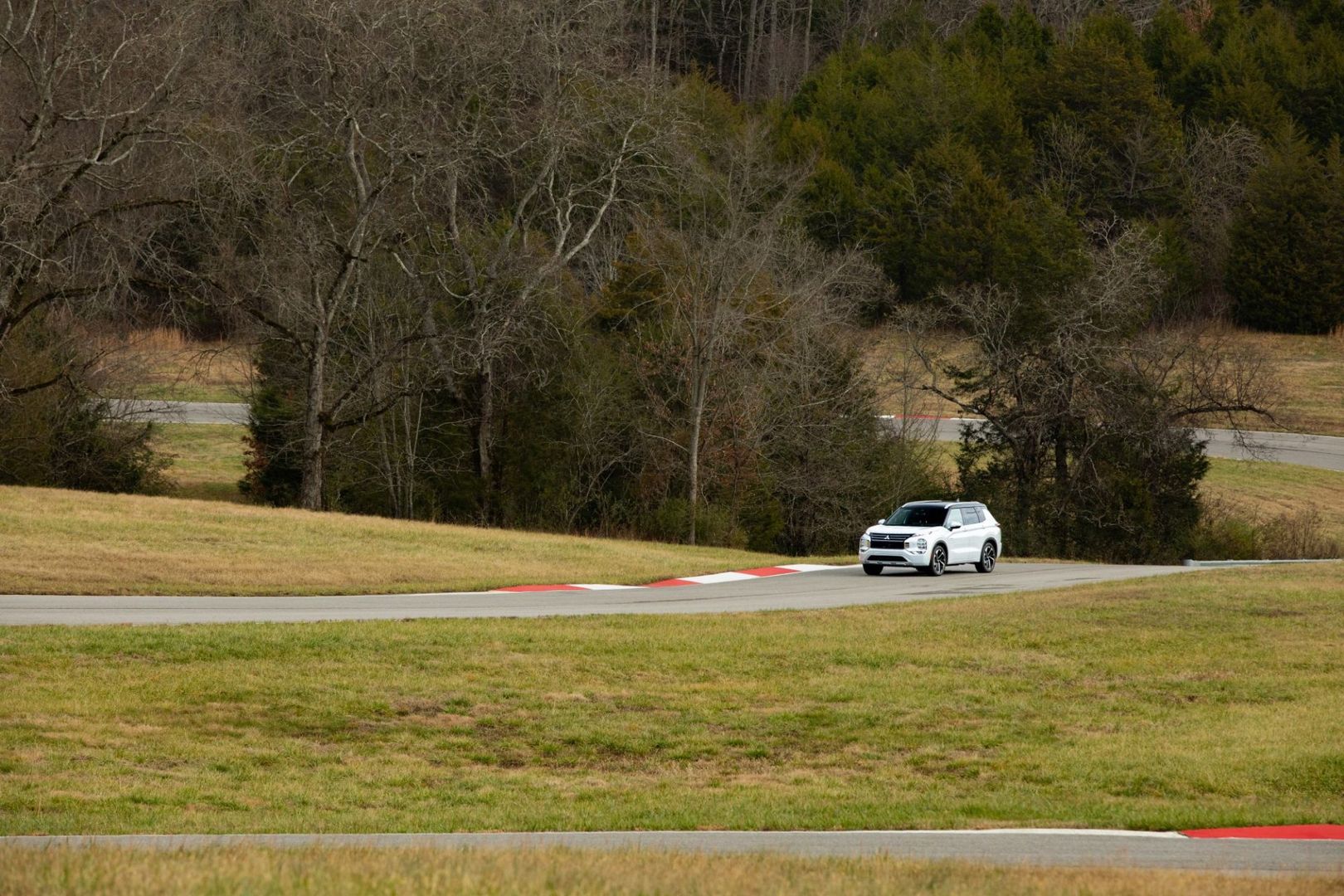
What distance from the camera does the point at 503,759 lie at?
47.1 feet

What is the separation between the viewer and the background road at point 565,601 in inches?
840

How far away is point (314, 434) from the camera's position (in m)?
40.7

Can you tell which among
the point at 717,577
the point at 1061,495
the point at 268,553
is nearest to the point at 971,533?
the point at 717,577

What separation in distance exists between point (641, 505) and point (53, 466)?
17.1 meters

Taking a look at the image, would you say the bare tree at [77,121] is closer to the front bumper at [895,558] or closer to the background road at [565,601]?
the background road at [565,601]

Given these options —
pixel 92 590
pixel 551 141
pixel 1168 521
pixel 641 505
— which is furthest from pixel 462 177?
pixel 1168 521

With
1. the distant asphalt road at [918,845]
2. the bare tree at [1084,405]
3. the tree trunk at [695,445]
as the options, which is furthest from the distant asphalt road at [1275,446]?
the distant asphalt road at [918,845]

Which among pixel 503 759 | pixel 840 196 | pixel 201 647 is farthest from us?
pixel 840 196

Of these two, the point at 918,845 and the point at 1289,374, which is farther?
the point at 1289,374

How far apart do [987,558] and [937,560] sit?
2178 millimetres

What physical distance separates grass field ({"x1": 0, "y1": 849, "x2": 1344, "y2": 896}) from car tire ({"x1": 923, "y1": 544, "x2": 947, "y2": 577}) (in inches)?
893

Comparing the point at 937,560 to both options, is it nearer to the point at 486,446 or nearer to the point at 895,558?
the point at 895,558

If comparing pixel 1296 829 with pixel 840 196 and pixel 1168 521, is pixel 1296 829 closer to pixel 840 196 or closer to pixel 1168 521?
pixel 1168 521

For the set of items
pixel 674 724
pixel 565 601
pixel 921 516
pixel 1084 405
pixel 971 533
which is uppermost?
pixel 1084 405
